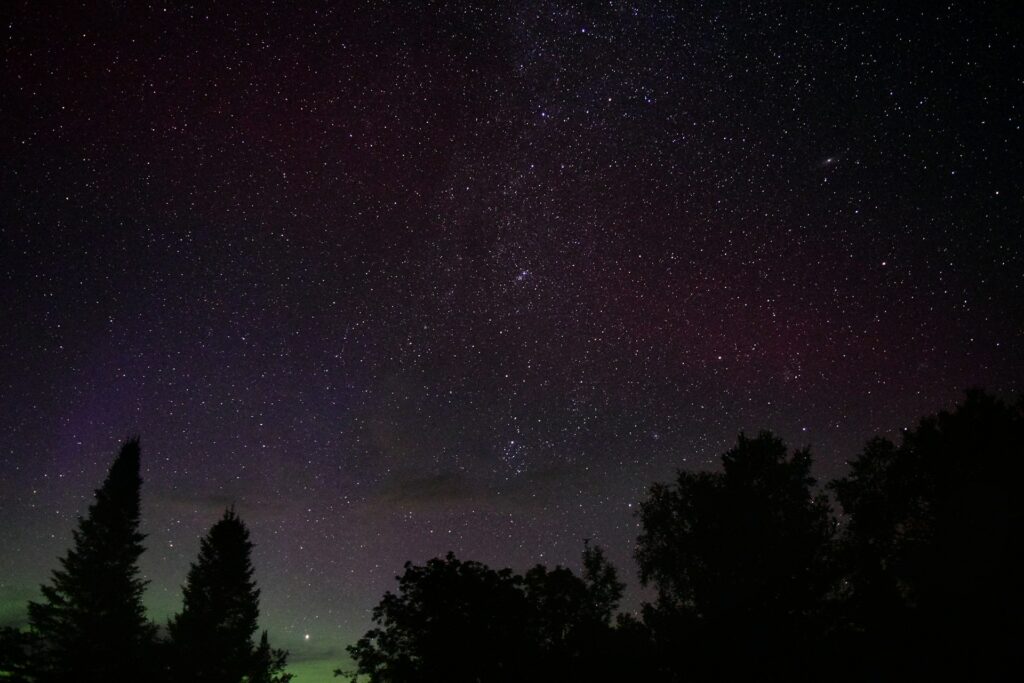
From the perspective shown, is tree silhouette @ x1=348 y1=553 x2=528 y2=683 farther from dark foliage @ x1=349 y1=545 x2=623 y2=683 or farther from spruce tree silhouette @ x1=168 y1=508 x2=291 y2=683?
spruce tree silhouette @ x1=168 y1=508 x2=291 y2=683

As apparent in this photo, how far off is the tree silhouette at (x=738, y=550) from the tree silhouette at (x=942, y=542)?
1786 millimetres

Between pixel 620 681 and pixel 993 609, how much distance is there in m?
10.4

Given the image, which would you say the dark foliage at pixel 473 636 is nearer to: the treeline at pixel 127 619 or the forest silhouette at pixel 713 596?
the forest silhouette at pixel 713 596

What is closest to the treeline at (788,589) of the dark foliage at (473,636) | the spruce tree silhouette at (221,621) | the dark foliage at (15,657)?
the dark foliage at (473,636)

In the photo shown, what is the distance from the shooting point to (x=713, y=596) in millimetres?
23375

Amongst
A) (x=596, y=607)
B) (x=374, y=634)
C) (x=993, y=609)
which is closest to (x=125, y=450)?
(x=374, y=634)

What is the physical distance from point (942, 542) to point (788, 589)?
5.27 meters

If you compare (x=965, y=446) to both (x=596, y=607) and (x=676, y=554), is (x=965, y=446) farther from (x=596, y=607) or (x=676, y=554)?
(x=596, y=607)

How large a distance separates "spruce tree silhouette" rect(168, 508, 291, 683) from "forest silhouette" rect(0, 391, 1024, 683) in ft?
0.33

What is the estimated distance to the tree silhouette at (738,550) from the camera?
18.1 metres

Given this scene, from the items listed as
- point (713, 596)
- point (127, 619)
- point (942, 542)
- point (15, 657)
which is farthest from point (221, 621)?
point (942, 542)

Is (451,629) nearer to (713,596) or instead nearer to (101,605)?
(713,596)

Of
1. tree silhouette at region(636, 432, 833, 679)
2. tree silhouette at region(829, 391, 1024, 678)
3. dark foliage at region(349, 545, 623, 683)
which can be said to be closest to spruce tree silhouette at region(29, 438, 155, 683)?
dark foliage at region(349, 545, 623, 683)

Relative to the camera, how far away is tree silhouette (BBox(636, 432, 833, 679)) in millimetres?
18094
